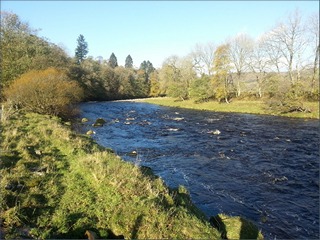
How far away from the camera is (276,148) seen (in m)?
20.0

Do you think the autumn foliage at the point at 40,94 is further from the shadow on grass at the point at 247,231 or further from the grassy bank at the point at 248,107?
the grassy bank at the point at 248,107

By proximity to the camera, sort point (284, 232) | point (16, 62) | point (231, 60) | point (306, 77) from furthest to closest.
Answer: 1. point (231, 60)
2. point (306, 77)
3. point (16, 62)
4. point (284, 232)

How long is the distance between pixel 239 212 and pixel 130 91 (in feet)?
283

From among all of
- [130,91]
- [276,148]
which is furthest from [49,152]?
[130,91]

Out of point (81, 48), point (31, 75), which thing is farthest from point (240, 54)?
Answer: point (81, 48)

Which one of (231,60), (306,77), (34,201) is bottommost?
(34,201)

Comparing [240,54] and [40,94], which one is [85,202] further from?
[240,54]

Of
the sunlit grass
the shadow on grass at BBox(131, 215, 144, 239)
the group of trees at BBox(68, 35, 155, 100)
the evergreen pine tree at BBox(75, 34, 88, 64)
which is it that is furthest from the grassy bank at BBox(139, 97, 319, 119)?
the evergreen pine tree at BBox(75, 34, 88, 64)

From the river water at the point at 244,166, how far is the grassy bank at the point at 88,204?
2318 millimetres


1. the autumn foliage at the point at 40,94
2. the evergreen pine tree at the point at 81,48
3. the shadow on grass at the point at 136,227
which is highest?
the evergreen pine tree at the point at 81,48

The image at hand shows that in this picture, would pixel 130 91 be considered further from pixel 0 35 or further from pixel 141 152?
pixel 141 152

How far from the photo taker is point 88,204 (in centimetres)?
684

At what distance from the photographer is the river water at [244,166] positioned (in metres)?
9.91

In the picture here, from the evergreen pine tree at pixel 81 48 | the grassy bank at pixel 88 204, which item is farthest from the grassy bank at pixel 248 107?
the evergreen pine tree at pixel 81 48
